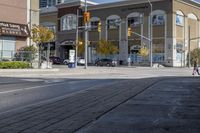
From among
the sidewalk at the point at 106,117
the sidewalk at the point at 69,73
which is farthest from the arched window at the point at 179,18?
the sidewalk at the point at 106,117

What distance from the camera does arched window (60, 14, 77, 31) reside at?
351 ft

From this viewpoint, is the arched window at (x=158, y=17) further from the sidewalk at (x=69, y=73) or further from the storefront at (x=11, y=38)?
the storefront at (x=11, y=38)

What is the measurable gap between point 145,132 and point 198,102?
250 inches

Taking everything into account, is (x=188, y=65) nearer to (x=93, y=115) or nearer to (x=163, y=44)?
(x=163, y=44)

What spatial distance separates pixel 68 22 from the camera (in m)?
108

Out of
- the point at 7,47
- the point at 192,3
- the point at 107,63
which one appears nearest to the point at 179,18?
the point at 192,3

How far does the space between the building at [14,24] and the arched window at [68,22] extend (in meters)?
Result: 51.9

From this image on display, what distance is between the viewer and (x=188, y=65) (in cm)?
8606

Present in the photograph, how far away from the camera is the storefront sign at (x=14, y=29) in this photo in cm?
5042

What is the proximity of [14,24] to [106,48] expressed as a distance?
4345cm

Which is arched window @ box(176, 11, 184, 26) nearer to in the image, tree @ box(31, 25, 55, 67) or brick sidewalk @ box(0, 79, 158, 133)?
tree @ box(31, 25, 55, 67)

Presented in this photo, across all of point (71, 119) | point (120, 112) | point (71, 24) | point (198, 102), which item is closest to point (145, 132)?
point (71, 119)

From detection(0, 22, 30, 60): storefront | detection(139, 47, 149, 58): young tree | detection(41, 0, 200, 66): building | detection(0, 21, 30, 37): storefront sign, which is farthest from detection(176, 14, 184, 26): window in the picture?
detection(0, 21, 30, 37): storefront sign

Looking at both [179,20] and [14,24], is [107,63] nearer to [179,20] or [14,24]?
[179,20]
